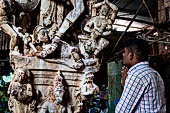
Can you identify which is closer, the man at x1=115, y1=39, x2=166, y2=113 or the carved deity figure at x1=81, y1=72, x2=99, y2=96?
the man at x1=115, y1=39, x2=166, y2=113

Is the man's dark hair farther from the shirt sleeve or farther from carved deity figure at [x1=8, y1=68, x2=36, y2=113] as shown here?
carved deity figure at [x1=8, y1=68, x2=36, y2=113]

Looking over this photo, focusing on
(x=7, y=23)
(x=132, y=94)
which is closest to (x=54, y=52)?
(x=7, y=23)

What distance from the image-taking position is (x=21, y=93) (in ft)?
8.95

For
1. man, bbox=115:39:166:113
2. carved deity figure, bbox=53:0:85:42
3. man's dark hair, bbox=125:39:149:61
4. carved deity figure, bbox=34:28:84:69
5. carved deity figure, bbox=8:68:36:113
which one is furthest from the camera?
carved deity figure, bbox=53:0:85:42

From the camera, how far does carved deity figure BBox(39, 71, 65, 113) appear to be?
2912 mm

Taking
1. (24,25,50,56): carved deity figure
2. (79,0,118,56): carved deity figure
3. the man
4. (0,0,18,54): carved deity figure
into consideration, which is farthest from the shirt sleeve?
(0,0,18,54): carved deity figure

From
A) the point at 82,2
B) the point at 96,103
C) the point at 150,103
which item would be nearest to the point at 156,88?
the point at 150,103

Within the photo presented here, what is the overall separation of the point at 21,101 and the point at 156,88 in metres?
2.10

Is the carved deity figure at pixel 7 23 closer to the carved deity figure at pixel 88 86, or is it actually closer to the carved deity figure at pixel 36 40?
the carved deity figure at pixel 36 40

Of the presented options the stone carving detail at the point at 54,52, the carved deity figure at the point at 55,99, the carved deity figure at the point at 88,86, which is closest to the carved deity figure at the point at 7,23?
the stone carving detail at the point at 54,52

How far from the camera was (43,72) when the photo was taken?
307cm

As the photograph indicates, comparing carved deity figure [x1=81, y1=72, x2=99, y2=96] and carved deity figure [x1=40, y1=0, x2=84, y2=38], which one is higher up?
carved deity figure [x1=40, y1=0, x2=84, y2=38]

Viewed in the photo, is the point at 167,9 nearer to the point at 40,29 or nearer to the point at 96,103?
the point at 96,103

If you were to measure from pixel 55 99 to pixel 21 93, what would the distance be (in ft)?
1.91
